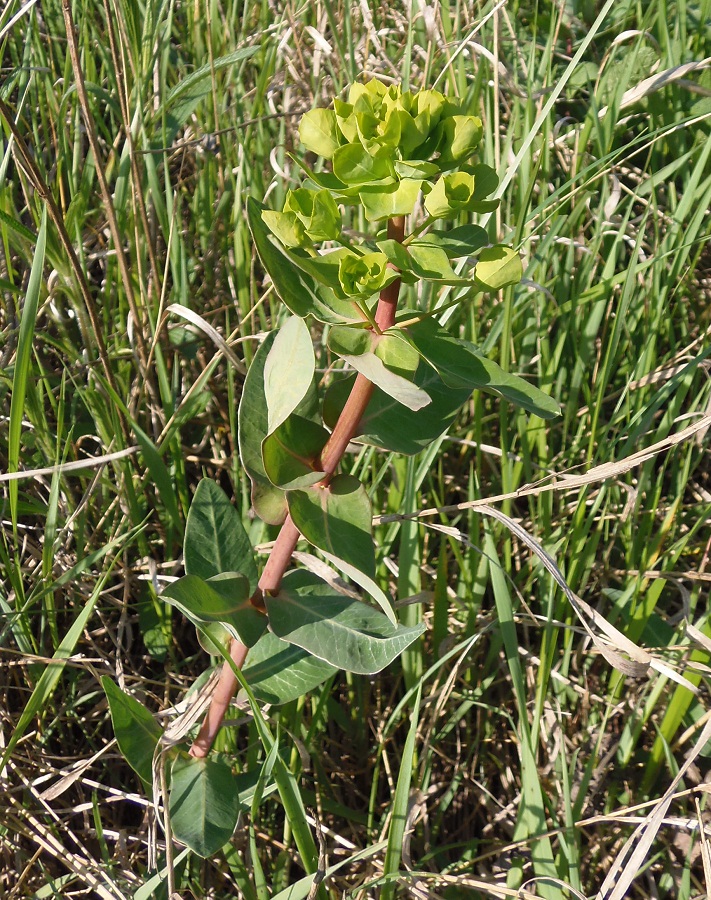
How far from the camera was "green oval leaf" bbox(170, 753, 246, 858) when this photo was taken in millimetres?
1126

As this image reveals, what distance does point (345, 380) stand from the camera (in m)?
1.06

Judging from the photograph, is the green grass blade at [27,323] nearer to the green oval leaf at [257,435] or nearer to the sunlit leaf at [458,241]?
the green oval leaf at [257,435]

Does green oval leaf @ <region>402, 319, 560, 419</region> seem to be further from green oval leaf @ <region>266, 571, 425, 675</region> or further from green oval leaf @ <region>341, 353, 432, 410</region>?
green oval leaf @ <region>266, 571, 425, 675</region>

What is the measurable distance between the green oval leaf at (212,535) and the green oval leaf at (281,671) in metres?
0.12

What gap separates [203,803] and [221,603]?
35 centimetres

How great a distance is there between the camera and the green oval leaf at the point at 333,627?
3.38 ft

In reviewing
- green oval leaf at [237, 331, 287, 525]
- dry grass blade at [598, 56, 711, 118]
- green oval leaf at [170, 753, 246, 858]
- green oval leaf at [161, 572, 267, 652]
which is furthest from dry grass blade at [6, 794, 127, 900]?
dry grass blade at [598, 56, 711, 118]

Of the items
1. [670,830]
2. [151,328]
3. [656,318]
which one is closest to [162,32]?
[151,328]

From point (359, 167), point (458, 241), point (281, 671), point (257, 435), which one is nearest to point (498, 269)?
point (458, 241)

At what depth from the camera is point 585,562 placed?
1.52 meters

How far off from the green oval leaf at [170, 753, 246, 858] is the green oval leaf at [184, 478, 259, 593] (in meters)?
0.29

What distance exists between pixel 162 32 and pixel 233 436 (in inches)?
39.4

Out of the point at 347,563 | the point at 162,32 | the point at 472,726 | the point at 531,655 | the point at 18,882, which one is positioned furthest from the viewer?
the point at 162,32

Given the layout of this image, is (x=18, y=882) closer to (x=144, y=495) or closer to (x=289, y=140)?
(x=144, y=495)
